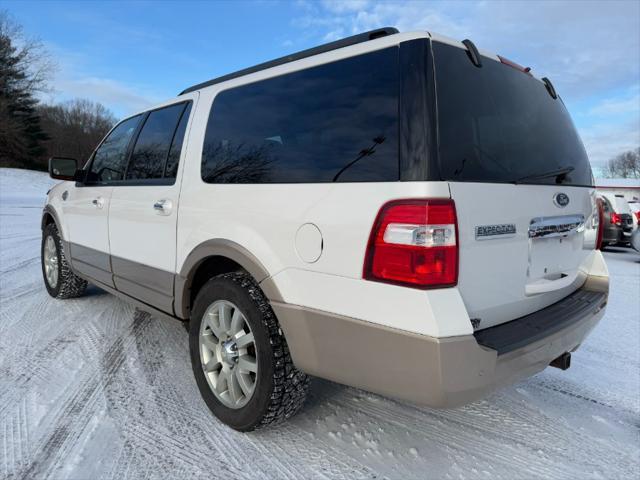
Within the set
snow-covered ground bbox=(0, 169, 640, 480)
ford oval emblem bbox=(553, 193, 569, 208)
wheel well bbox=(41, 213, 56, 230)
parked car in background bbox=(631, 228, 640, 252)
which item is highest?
ford oval emblem bbox=(553, 193, 569, 208)

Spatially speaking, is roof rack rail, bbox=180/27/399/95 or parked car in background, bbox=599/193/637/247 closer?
roof rack rail, bbox=180/27/399/95

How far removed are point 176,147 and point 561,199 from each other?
2.38m

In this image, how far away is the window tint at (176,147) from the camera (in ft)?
9.69

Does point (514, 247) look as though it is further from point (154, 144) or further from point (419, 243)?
point (154, 144)

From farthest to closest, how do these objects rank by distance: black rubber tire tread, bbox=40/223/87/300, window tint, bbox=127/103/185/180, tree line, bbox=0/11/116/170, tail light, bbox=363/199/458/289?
1. tree line, bbox=0/11/116/170
2. black rubber tire tread, bbox=40/223/87/300
3. window tint, bbox=127/103/185/180
4. tail light, bbox=363/199/458/289

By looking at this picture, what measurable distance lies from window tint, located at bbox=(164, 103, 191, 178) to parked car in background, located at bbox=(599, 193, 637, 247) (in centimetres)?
1132

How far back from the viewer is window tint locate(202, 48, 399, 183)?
186cm

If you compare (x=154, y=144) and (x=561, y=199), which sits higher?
(x=154, y=144)

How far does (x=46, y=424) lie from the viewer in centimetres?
244

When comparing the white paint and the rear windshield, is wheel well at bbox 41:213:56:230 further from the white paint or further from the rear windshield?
the rear windshield

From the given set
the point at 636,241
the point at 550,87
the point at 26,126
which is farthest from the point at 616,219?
the point at 26,126

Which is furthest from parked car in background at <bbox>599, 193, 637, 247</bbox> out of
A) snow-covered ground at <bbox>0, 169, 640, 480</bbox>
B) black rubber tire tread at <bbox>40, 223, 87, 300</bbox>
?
black rubber tire tread at <bbox>40, 223, 87, 300</bbox>

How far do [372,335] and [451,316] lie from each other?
33cm

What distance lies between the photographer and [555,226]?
7.45ft
